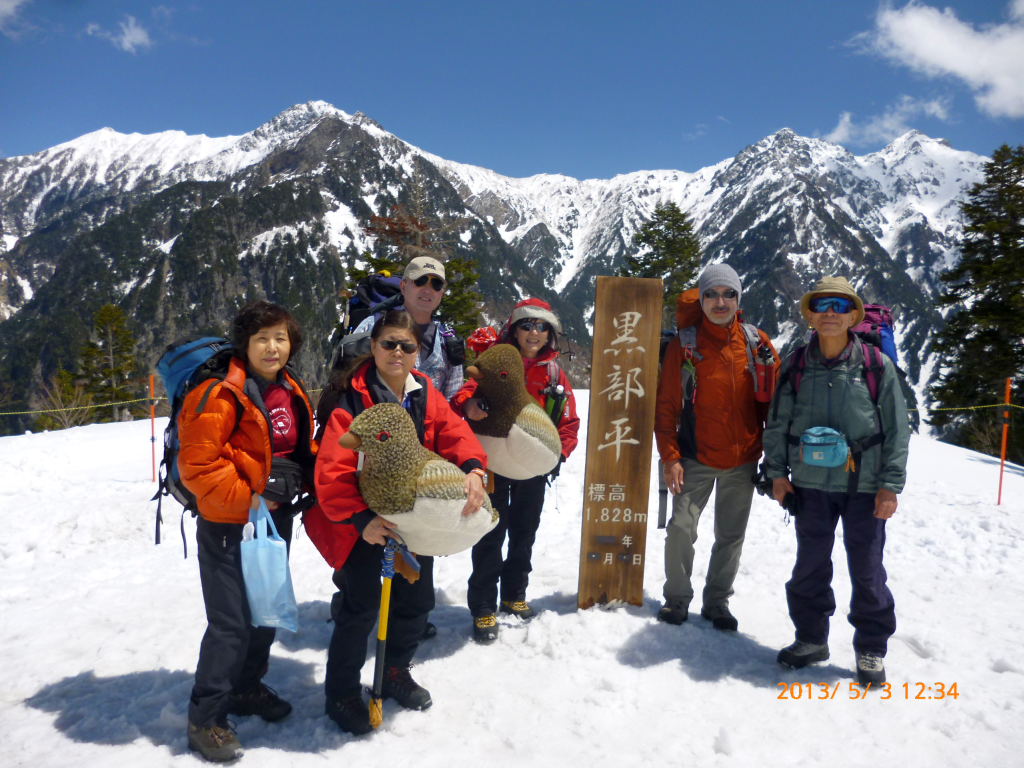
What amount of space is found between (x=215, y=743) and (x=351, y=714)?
1.90ft

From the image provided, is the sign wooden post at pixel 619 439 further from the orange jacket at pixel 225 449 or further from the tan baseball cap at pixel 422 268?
the orange jacket at pixel 225 449

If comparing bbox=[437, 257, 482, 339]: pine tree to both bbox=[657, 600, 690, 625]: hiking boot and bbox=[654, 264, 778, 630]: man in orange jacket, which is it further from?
bbox=[657, 600, 690, 625]: hiking boot

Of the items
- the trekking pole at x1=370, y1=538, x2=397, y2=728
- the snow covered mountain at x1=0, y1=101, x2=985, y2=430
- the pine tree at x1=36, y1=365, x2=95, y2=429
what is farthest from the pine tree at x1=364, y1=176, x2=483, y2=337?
the snow covered mountain at x1=0, y1=101, x2=985, y2=430

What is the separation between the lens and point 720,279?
3.51 metres

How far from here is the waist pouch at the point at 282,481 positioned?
2539mm

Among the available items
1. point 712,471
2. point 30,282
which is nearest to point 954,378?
point 712,471

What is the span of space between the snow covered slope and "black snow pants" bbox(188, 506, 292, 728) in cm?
25

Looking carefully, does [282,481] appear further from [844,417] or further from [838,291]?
[838,291]

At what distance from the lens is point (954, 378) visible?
23844 millimetres

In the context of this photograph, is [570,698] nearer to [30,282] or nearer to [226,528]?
[226,528]

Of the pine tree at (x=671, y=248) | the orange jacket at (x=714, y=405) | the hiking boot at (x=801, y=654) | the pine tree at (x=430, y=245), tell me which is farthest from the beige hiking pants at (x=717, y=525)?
the pine tree at (x=671, y=248)

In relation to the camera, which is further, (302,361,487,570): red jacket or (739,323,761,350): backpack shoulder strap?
(739,323,761,350): backpack shoulder strap

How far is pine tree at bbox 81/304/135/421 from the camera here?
3578cm

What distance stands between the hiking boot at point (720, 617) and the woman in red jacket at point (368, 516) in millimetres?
2078
